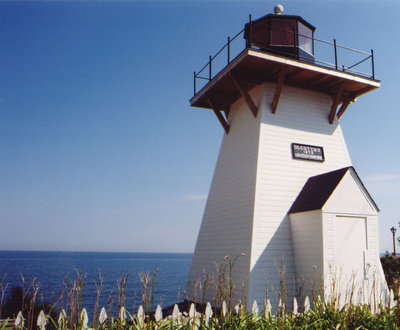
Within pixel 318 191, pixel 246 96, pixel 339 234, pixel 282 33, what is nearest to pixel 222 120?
pixel 246 96

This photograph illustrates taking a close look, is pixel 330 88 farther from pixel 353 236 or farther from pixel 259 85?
pixel 353 236

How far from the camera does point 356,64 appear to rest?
1236cm

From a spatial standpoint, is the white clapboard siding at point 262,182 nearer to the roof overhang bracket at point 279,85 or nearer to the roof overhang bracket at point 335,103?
the roof overhang bracket at point 335,103

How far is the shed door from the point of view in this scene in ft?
32.1

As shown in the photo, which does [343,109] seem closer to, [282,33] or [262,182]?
[282,33]

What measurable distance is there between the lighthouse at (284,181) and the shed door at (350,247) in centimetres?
3

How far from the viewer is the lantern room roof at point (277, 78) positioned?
11.1 metres

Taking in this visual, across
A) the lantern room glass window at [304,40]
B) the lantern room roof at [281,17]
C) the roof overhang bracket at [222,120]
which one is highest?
the lantern room roof at [281,17]

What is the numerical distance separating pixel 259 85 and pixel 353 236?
5630 mm

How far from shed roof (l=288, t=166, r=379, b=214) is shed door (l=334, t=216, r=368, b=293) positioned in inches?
26.7

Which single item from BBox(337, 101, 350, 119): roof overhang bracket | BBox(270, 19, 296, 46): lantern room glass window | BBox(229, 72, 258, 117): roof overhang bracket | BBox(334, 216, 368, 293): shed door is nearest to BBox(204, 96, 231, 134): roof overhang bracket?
BBox(229, 72, 258, 117): roof overhang bracket

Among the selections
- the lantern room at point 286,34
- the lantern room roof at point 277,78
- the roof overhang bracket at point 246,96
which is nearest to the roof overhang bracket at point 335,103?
the lantern room roof at point 277,78

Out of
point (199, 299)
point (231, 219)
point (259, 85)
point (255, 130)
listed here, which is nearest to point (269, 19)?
point (259, 85)

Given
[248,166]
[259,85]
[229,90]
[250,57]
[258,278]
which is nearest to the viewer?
[258,278]
